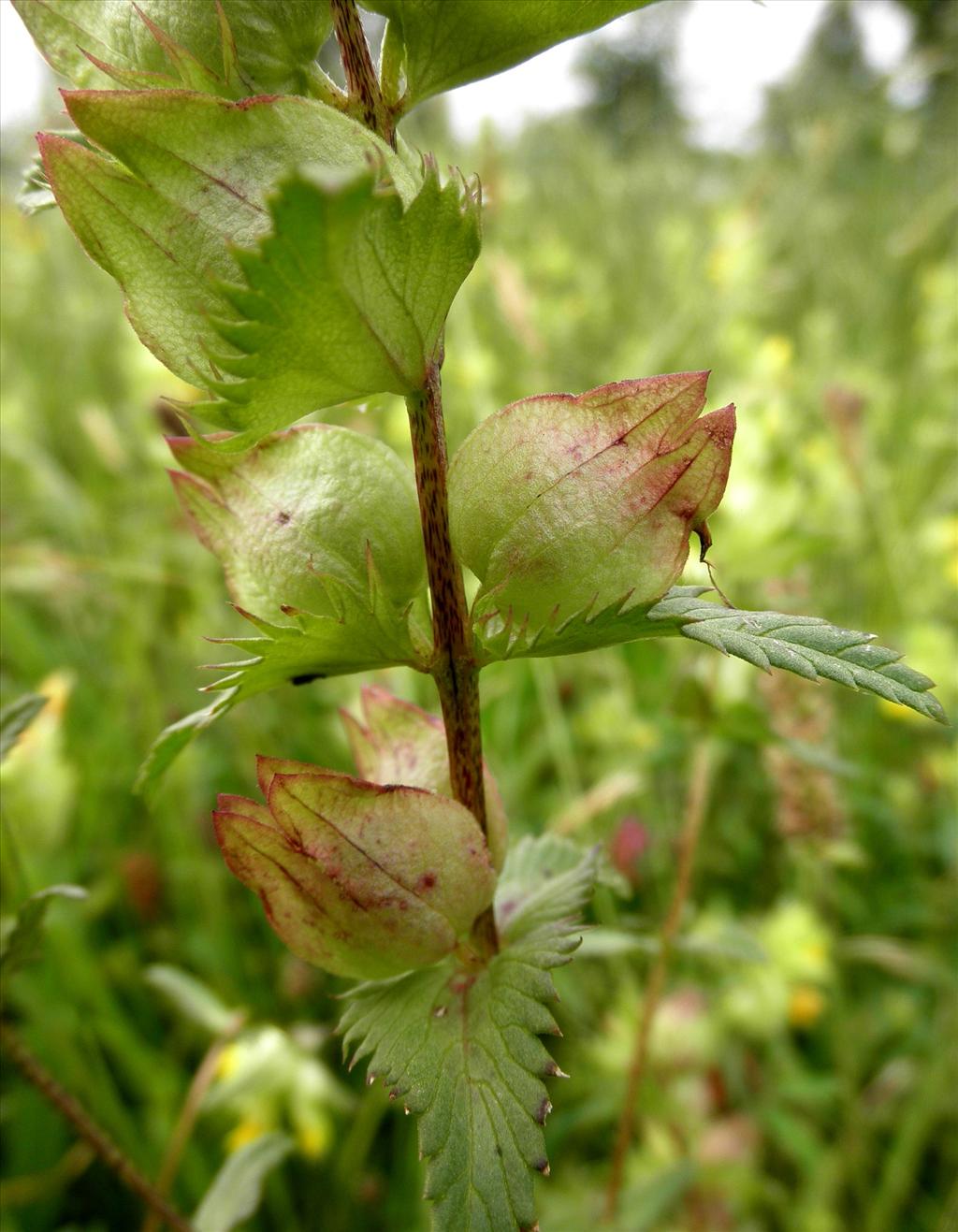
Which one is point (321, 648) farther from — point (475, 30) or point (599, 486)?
point (475, 30)

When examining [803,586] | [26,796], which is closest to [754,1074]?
[803,586]

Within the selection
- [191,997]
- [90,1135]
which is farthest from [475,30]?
[191,997]

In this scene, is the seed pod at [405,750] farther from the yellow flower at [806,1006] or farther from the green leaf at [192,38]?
the yellow flower at [806,1006]

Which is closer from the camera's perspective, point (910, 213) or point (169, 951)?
point (169, 951)

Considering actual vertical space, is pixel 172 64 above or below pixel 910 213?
below

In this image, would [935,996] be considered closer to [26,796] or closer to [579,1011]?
[579,1011]

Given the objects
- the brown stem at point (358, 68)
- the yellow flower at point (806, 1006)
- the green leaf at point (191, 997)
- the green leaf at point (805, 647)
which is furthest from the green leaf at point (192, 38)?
the yellow flower at point (806, 1006)
